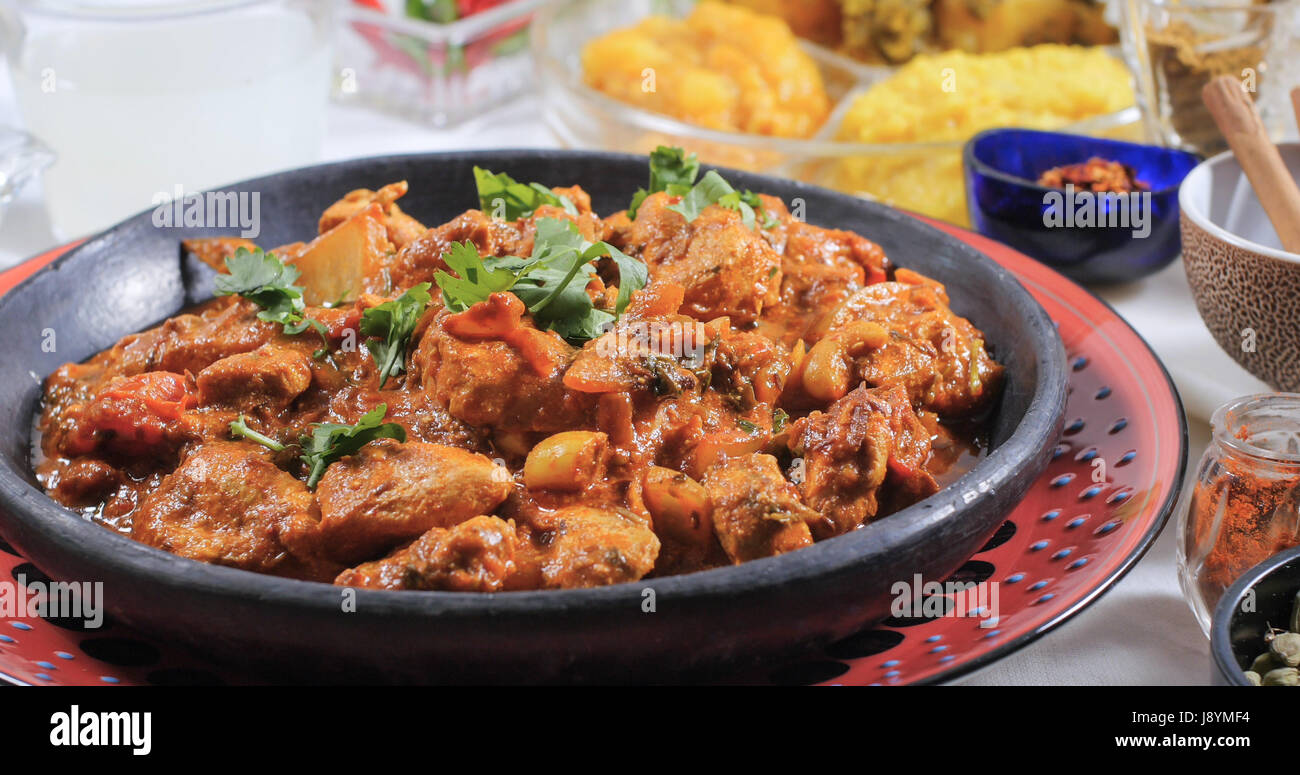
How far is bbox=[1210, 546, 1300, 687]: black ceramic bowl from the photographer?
96.2 inches

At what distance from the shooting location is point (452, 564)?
232 centimetres

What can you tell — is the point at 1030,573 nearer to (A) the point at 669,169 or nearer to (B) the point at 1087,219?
(A) the point at 669,169

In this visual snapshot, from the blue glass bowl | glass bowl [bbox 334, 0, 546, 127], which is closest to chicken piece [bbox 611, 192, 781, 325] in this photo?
the blue glass bowl

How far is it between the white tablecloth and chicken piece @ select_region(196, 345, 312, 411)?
1.69 meters

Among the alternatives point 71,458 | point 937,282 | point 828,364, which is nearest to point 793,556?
point 828,364

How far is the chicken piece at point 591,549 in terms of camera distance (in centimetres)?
234

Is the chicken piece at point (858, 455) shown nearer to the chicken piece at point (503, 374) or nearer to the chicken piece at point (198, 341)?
the chicken piece at point (503, 374)

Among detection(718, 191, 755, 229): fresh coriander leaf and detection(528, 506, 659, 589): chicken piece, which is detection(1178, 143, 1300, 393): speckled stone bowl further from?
detection(528, 506, 659, 589): chicken piece

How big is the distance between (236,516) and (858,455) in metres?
1.33

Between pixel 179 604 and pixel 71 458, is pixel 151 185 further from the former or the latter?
pixel 179 604

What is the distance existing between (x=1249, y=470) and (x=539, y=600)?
1.65m

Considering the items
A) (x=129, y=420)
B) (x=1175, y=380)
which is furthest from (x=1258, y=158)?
(x=129, y=420)

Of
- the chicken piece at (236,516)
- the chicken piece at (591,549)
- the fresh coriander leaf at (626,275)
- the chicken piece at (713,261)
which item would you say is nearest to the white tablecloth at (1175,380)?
the chicken piece at (591,549)

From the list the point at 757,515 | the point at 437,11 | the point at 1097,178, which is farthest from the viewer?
the point at 437,11
